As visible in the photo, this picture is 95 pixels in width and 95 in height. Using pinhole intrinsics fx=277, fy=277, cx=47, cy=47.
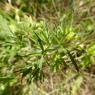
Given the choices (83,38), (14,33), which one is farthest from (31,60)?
(83,38)

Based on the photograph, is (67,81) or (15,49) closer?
(15,49)

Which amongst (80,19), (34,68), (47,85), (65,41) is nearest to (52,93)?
(47,85)

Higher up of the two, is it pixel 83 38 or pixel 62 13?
pixel 62 13

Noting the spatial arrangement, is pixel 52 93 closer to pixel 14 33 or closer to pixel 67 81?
pixel 67 81

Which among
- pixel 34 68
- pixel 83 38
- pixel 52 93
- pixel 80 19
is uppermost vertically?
pixel 80 19

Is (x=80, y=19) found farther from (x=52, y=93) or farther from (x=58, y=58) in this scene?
(x=52, y=93)

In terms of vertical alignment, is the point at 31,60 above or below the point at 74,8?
below
